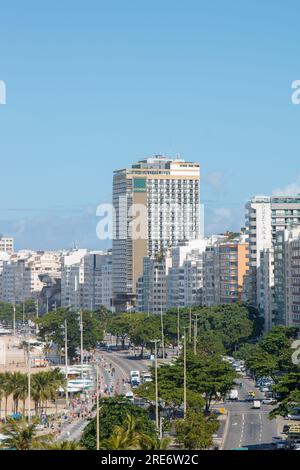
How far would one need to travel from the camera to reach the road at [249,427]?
57250mm

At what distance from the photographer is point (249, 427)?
6381 centimetres

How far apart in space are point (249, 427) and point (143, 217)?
423 ft

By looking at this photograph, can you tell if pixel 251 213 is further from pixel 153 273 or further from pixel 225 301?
pixel 153 273

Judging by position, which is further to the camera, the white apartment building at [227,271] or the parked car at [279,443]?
the white apartment building at [227,271]

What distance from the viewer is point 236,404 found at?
76.0 meters

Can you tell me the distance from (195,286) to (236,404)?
8021 centimetres

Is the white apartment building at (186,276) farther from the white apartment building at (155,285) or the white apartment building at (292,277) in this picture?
the white apartment building at (292,277)

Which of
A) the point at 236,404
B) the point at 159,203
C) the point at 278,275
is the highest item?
the point at 159,203

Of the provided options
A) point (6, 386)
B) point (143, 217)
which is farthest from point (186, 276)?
point (6, 386)

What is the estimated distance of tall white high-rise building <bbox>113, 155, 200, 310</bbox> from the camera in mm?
187000

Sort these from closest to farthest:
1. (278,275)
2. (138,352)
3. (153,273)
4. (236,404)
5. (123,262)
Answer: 1. (236,404)
2. (278,275)
3. (138,352)
4. (153,273)
5. (123,262)

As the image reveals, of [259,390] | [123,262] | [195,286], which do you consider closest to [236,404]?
[259,390]

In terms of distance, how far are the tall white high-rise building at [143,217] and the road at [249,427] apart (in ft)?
353

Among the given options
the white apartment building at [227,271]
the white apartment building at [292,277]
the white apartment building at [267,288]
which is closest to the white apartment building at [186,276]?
the white apartment building at [227,271]
